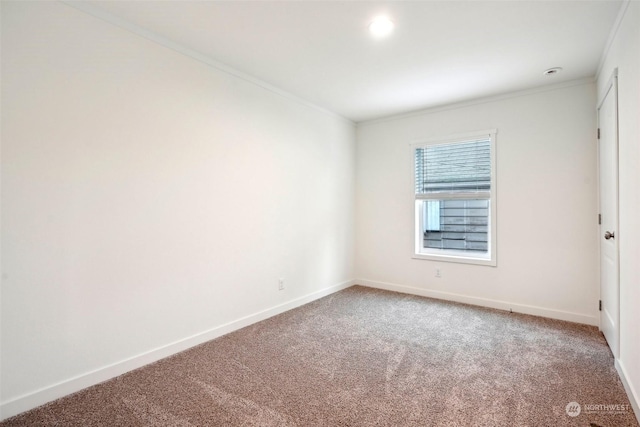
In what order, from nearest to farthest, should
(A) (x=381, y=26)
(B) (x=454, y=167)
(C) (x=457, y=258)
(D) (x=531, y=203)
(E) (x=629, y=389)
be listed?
(E) (x=629, y=389)
(A) (x=381, y=26)
(D) (x=531, y=203)
(C) (x=457, y=258)
(B) (x=454, y=167)

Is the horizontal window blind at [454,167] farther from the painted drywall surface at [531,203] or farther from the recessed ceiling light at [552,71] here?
the recessed ceiling light at [552,71]

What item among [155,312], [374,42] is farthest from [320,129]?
[155,312]

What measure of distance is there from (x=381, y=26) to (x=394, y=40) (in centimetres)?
24

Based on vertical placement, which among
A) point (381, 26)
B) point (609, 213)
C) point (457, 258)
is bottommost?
point (457, 258)

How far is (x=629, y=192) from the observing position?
2.04 m

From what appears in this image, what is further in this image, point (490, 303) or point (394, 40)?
point (490, 303)

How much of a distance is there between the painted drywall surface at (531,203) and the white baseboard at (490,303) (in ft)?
0.09

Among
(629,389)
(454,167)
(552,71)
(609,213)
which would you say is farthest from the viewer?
(454,167)

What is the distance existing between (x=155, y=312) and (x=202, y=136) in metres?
1.51

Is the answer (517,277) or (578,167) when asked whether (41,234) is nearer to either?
(517,277)

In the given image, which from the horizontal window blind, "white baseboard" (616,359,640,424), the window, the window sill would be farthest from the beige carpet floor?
the horizontal window blind

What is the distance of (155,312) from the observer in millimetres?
2520

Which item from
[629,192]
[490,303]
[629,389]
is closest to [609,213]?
[629,192]

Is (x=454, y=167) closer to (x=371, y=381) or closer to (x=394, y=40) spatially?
(x=394, y=40)
